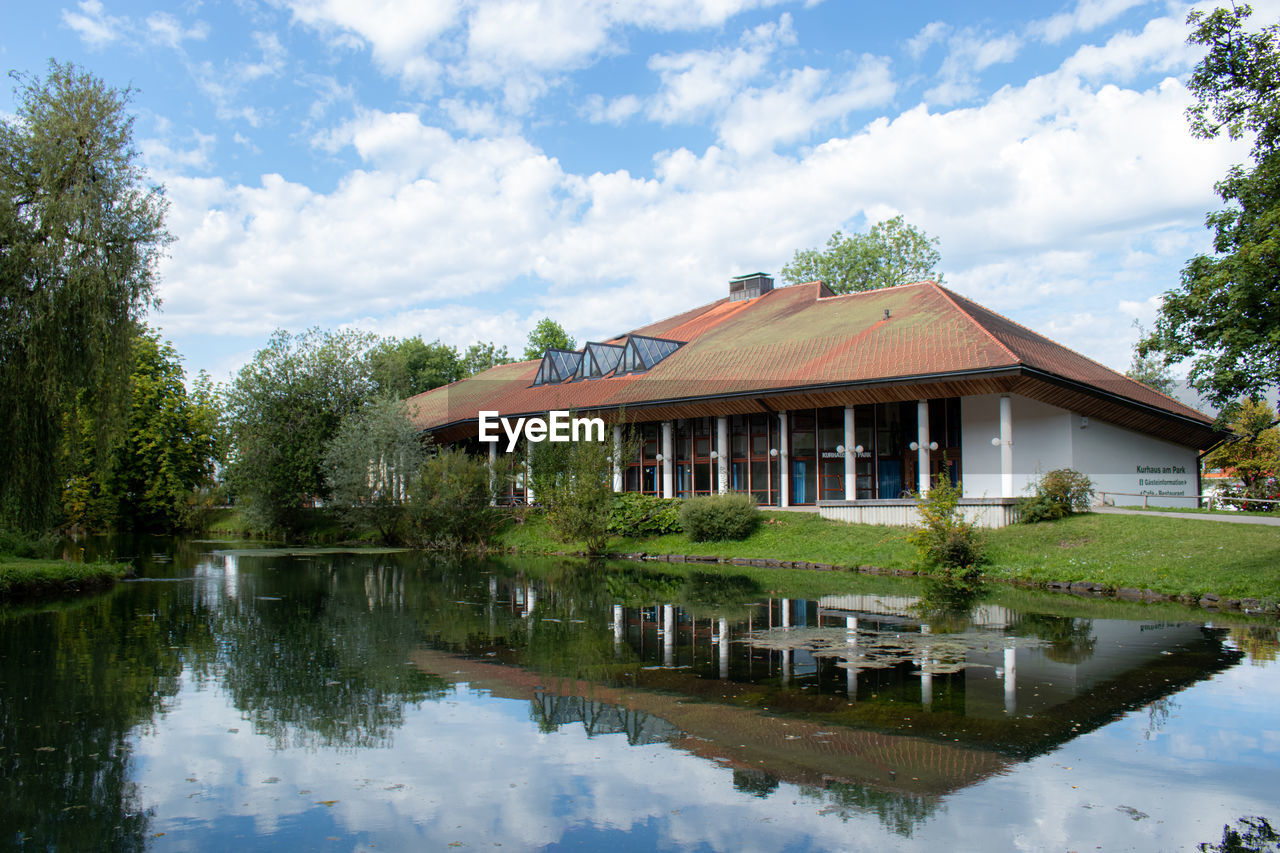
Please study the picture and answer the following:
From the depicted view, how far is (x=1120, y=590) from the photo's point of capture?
1786 centimetres

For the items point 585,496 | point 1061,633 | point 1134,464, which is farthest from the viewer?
point 1134,464

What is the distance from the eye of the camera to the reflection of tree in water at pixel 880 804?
18.2 feet

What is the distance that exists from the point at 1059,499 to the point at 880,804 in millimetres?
20641

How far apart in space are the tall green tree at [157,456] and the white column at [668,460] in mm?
25080

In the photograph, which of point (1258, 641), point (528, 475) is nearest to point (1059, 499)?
point (1258, 641)

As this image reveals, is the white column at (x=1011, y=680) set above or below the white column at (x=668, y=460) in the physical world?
below

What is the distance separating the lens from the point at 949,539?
20750 mm

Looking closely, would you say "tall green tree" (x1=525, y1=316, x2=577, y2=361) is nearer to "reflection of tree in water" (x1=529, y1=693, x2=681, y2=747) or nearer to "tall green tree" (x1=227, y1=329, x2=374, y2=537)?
"tall green tree" (x1=227, y1=329, x2=374, y2=537)

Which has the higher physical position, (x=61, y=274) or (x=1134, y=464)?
(x=61, y=274)

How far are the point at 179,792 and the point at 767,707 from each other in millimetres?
4820

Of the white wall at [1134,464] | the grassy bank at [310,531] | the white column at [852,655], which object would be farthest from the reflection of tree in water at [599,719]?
the grassy bank at [310,531]

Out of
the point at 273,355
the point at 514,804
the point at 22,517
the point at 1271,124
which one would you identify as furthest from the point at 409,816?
the point at 273,355

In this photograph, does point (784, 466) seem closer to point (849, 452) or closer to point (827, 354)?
point (849, 452)

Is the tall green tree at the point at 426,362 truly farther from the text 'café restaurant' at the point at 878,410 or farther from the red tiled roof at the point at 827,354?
the text 'café restaurant' at the point at 878,410
